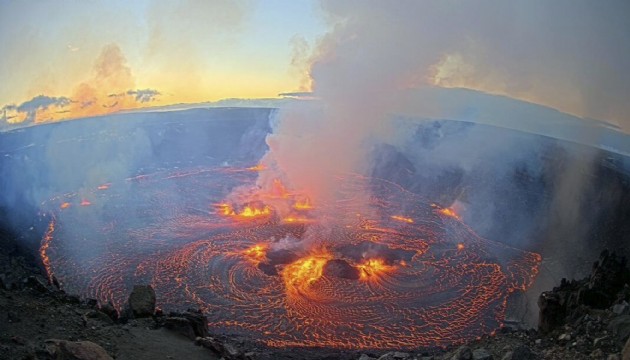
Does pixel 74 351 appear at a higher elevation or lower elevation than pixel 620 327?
lower

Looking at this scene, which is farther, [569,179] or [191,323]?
[569,179]

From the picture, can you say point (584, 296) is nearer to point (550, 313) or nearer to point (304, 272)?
point (550, 313)

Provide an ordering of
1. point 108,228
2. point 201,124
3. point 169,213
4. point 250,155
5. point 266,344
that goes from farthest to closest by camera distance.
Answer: point 201,124 < point 250,155 < point 169,213 < point 108,228 < point 266,344

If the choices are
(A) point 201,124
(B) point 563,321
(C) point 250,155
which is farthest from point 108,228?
(A) point 201,124

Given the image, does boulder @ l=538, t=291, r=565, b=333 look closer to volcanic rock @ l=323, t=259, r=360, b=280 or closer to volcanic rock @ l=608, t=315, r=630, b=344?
volcanic rock @ l=608, t=315, r=630, b=344

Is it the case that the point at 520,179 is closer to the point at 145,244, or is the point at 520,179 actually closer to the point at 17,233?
the point at 145,244

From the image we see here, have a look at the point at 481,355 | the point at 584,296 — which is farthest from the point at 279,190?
the point at 481,355
